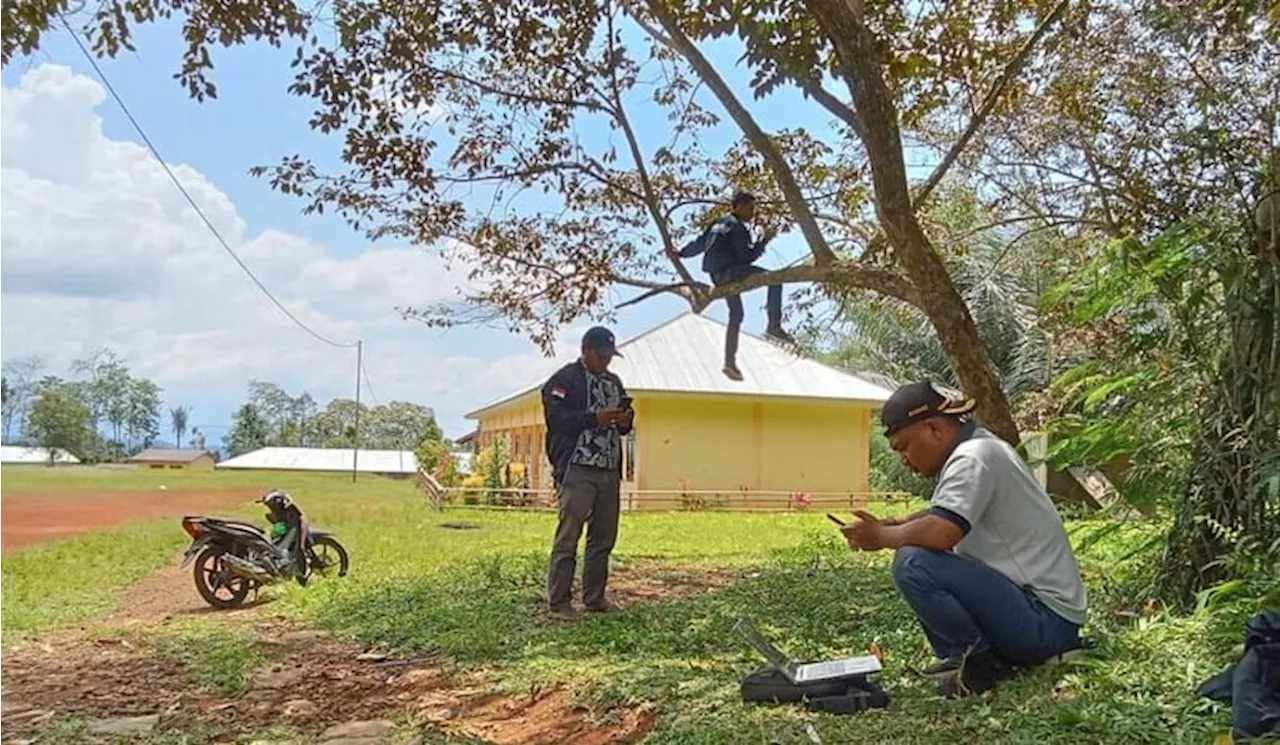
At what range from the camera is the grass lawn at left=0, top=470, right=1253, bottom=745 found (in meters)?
3.08

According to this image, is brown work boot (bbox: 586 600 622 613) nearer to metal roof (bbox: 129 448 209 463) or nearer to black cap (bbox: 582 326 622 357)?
black cap (bbox: 582 326 622 357)

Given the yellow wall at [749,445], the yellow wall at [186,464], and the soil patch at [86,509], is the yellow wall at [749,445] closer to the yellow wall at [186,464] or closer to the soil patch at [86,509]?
the soil patch at [86,509]

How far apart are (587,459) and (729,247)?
215cm

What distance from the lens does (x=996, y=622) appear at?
11.0 ft

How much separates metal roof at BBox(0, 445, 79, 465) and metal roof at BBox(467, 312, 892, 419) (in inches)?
1572

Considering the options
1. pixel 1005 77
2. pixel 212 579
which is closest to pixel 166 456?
pixel 212 579

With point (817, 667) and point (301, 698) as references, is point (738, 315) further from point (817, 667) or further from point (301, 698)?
point (817, 667)

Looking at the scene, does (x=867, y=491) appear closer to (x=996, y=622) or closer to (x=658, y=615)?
(x=658, y=615)

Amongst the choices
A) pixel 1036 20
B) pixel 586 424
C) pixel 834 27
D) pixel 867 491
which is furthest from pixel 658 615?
pixel 867 491

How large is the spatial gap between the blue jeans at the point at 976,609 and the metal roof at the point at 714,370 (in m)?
16.1

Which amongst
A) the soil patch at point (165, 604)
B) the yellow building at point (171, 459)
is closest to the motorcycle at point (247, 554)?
the soil patch at point (165, 604)

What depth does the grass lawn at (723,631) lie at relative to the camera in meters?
3.08

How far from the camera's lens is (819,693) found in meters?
3.38

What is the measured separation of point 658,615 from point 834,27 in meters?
3.52
